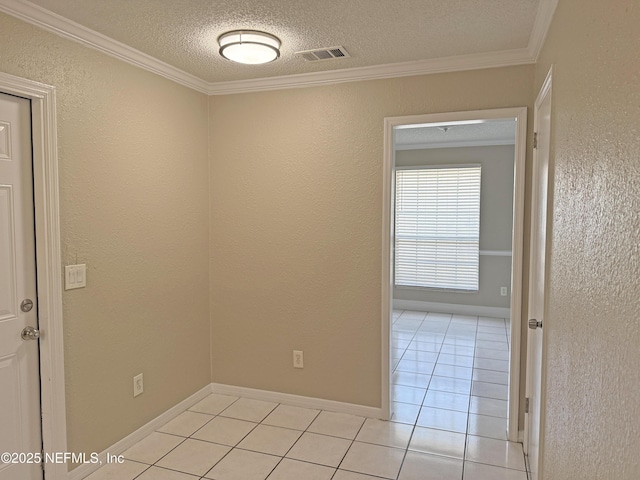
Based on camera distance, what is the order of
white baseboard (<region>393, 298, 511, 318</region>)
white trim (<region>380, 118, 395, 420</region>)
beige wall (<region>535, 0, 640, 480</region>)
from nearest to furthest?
beige wall (<region>535, 0, 640, 480</region>), white trim (<region>380, 118, 395, 420</region>), white baseboard (<region>393, 298, 511, 318</region>)

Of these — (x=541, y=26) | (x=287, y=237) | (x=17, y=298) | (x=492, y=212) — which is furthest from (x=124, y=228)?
(x=492, y=212)

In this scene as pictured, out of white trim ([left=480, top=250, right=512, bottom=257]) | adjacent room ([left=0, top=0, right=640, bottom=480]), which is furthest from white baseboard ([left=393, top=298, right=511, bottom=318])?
adjacent room ([left=0, top=0, right=640, bottom=480])

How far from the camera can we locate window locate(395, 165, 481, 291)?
632 cm

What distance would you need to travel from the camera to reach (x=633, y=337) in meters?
0.88

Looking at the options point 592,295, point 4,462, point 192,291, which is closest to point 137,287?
point 192,291

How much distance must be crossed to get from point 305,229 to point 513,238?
143 cm

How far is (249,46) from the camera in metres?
2.51

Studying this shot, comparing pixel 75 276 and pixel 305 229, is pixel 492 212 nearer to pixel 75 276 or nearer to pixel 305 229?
pixel 305 229

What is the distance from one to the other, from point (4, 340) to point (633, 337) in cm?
252

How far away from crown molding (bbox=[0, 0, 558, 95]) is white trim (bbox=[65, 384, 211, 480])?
2349 millimetres

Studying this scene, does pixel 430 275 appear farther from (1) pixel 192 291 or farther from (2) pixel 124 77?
(2) pixel 124 77

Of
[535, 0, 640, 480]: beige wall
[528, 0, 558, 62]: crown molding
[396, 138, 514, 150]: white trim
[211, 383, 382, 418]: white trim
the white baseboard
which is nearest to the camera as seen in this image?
[535, 0, 640, 480]: beige wall

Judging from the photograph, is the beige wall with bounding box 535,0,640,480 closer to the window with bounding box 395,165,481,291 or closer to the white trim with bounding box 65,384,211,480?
the white trim with bounding box 65,384,211,480

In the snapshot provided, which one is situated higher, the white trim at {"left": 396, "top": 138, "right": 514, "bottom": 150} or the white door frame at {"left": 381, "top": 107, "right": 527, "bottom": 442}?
the white trim at {"left": 396, "top": 138, "right": 514, "bottom": 150}
